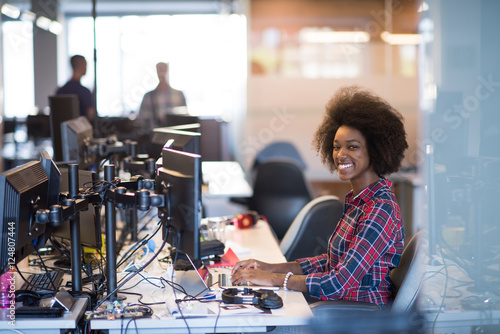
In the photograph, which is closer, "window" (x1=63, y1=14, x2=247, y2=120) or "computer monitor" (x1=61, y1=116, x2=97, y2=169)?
"computer monitor" (x1=61, y1=116, x2=97, y2=169)

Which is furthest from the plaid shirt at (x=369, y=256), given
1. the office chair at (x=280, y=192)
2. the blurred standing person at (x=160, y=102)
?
the blurred standing person at (x=160, y=102)

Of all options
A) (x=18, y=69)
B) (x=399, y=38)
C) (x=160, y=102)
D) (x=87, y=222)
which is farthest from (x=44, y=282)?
(x=18, y=69)

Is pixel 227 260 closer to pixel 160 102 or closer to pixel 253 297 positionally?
pixel 253 297

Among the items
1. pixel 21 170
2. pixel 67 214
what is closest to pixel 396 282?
pixel 67 214

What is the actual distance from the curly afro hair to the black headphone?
2.30 ft

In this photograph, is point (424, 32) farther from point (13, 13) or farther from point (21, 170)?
point (13, 13)

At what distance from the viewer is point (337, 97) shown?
252 centimetres

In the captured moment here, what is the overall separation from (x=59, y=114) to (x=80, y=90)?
102 inches

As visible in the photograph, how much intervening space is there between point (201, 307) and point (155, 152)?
1081mm

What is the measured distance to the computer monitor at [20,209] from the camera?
64.4 inches

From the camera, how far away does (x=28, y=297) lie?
1931mm

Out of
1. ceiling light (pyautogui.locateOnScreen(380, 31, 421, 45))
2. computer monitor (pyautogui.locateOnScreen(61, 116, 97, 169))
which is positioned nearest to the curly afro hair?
computer monitor (pyautogui.locateOnScreen(61, 116, 97, 169))

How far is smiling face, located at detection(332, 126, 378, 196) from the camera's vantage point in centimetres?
225

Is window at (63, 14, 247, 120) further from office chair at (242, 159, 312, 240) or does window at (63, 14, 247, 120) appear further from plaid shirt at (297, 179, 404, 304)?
plaid shirt at (297, 179, 404, 304)
